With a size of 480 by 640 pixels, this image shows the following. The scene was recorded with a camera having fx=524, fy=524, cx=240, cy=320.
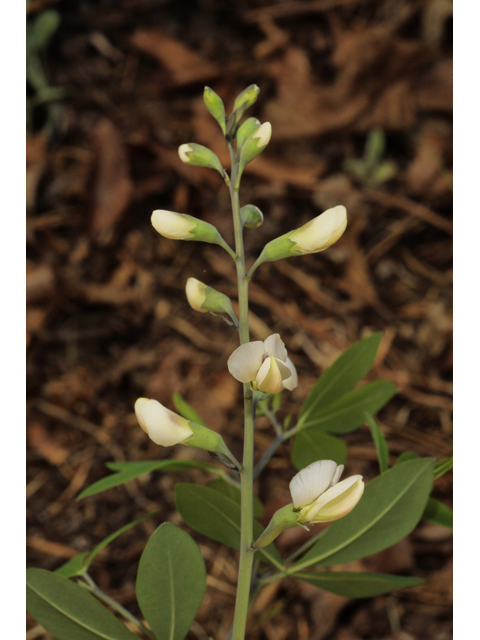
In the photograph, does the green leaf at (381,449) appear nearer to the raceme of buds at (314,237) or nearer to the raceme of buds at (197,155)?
the raceme of buds at (314,237)

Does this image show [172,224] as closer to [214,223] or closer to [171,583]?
[171,583]

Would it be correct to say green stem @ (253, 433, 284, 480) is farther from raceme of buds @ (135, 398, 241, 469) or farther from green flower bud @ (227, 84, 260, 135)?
green flower bud @ (227, 84, 260, 135)

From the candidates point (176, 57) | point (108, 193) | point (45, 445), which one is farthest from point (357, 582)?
point (176, 57)

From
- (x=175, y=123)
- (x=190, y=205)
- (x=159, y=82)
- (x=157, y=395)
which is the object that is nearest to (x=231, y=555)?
(x=157, y=395)

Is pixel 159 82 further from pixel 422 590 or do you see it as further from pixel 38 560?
pixel 422 590

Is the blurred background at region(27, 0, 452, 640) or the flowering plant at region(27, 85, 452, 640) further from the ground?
the blurred background at region(27, 0, 452, 640)

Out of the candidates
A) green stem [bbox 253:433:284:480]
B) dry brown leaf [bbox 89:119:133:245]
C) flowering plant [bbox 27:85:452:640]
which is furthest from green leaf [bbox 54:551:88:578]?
dry brown leaf [bbox 89:119:133:245]
